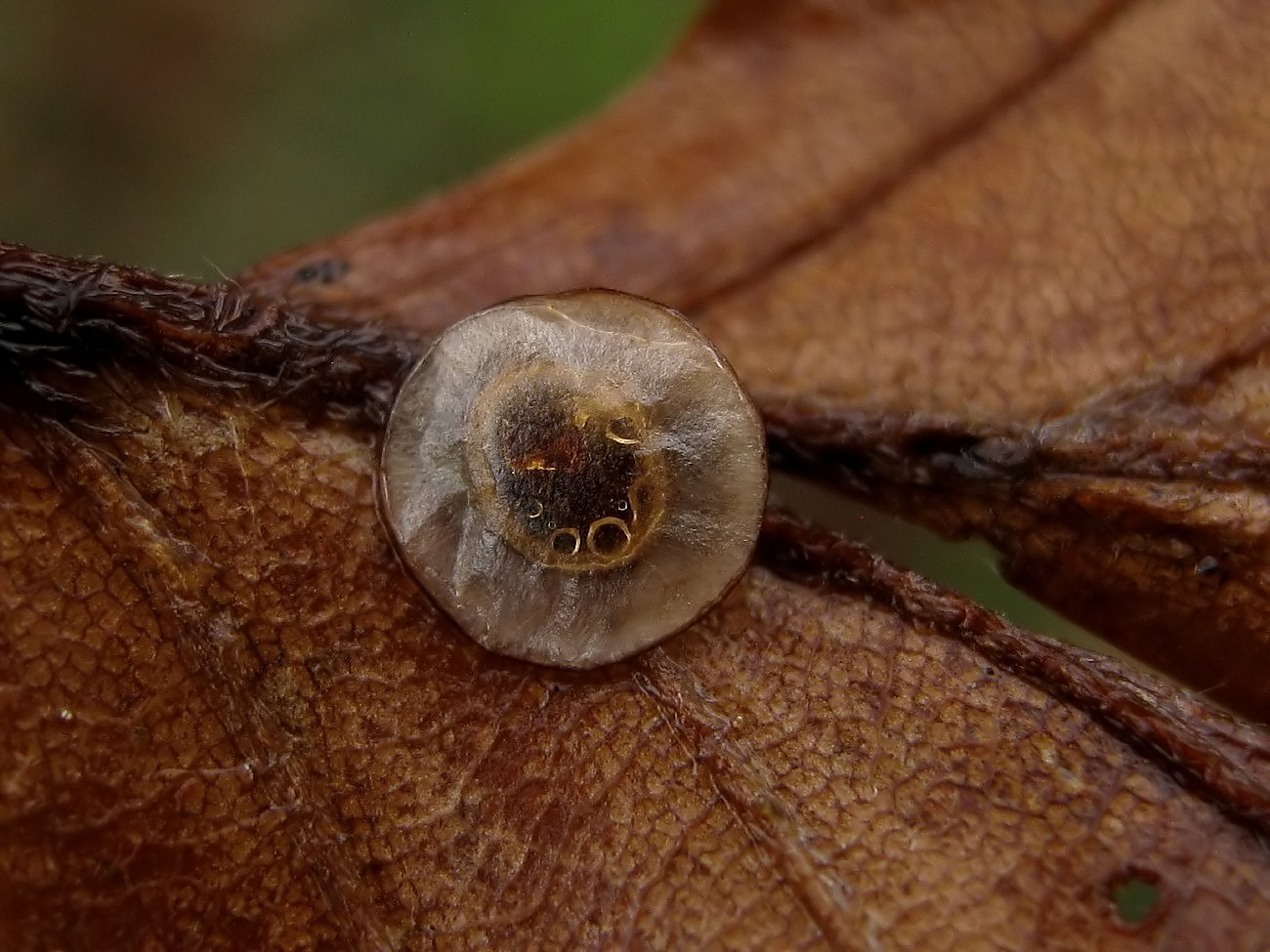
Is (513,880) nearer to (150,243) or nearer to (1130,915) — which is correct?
(1130,915)

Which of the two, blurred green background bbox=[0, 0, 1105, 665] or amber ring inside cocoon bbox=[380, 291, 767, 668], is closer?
amber ring inside cocoon bbox=[380, 291, 767, 668]

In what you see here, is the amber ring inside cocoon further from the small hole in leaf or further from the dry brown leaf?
the small hole in leaf

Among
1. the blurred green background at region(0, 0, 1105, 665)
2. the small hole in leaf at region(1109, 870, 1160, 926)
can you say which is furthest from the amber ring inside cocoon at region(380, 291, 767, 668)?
the blurred green background at region(0, 0, 1105, 665)

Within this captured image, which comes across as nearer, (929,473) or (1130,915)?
(1130,915)

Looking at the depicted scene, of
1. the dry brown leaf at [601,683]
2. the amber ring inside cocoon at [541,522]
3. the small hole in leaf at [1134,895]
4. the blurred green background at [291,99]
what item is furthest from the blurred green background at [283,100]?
the small hole in leaf at [1134,895]

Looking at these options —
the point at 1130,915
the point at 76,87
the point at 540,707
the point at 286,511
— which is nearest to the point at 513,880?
the point at 540,707

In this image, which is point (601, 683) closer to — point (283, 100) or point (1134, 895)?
point (1134, 895)
